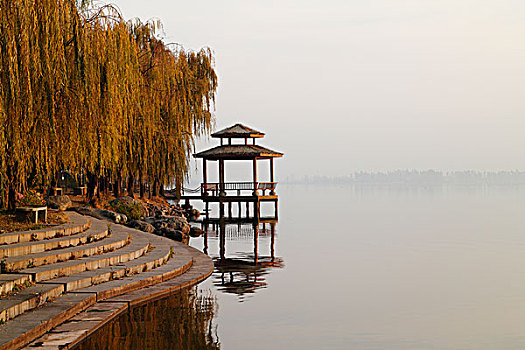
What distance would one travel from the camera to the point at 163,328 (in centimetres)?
903

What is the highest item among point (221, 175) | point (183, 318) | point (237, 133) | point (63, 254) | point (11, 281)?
point (237, 133)

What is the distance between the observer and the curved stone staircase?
8.36 meters

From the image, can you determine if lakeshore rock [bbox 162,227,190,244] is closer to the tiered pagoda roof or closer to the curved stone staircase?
the curved stone staircase

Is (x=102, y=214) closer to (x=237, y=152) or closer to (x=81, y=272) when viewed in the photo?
(x=81, y=272)

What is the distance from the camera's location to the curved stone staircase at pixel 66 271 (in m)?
8.36

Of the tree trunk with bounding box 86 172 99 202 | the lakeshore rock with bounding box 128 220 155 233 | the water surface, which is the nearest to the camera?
the water surface

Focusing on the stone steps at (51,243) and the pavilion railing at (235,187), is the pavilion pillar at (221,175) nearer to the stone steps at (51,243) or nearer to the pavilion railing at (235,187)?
the pavilion railing at (235,187)

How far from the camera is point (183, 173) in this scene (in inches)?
1141

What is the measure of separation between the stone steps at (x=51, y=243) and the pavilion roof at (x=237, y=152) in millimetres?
18557

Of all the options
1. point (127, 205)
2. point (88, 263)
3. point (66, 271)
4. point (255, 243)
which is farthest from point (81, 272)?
point (127, 205)

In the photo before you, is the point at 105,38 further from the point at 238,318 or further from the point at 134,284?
the point at 238,318

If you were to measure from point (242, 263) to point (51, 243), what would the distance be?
7089 mm

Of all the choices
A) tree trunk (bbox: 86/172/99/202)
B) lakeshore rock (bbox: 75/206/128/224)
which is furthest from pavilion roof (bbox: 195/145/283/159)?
lakeshore rock (bbox: 75/206/128/224)

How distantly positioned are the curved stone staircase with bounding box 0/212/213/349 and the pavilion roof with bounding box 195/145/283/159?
57.7 ft
